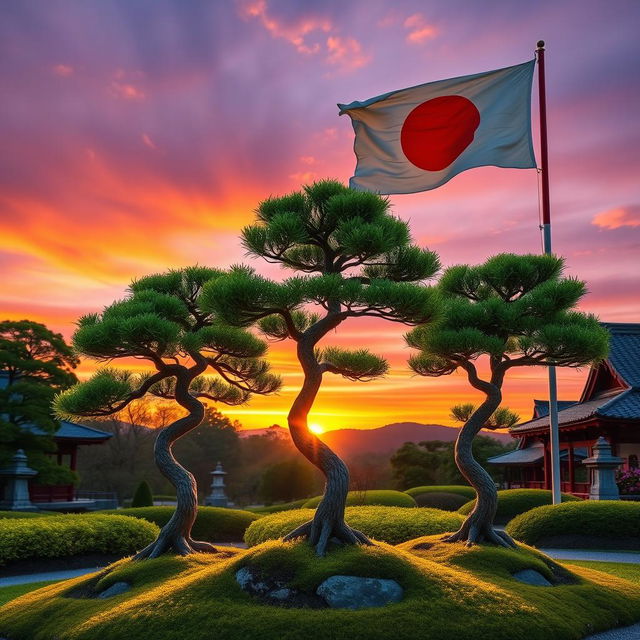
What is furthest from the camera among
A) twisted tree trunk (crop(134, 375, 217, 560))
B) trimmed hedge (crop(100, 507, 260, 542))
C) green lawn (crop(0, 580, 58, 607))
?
trimmed hedge (crop(100, 507, 260, 542))

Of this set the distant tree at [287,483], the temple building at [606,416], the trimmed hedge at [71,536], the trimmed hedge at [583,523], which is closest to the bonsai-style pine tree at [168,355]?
the trimmed hedge at [71,536]

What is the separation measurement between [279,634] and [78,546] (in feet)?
32.9

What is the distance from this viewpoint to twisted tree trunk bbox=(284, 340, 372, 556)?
8922 mm

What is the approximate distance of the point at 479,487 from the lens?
37.9ft

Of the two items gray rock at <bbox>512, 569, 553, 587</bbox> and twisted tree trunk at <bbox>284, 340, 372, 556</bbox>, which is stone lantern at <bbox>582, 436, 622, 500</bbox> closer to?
gray rock at <bbox>512, 569, 553, 587</bbox>

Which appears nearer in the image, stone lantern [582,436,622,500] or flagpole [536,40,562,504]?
flagpole [536,40,562,504]

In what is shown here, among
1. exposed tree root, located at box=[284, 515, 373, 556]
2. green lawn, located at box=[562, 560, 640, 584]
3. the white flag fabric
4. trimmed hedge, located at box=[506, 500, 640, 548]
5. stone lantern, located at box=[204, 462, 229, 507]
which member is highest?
the white flag fabric

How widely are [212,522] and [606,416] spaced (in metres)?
14.0

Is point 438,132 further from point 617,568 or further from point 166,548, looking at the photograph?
point 166,548

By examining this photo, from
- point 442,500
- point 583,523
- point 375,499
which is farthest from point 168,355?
point 442,500

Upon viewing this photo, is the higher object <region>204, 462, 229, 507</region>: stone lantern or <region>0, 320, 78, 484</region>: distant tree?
<region>0, 320, 78, 484</region>: distant tree

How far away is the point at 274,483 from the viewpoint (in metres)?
35.6

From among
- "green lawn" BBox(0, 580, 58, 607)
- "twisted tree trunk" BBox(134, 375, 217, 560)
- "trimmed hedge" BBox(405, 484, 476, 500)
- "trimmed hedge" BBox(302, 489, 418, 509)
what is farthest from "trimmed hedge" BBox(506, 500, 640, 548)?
"trimmed hedge" BBox(405, 484, 476, 500)

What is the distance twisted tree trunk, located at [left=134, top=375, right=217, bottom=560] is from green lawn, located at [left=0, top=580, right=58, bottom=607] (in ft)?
8.94
